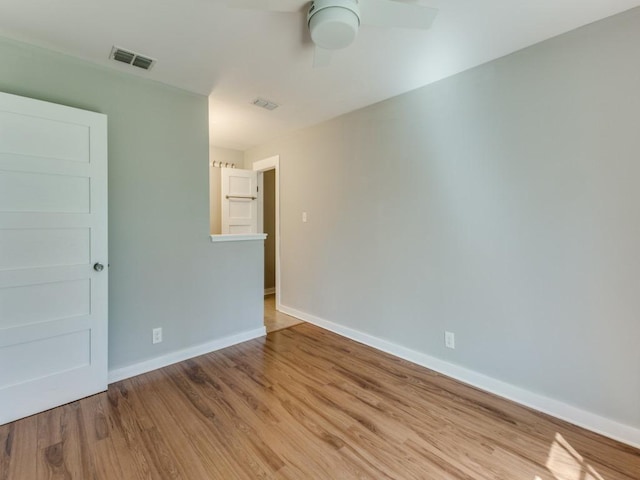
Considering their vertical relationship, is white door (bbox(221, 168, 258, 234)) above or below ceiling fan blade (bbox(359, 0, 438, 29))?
below

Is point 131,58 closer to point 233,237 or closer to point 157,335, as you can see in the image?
Answer: point 233,237

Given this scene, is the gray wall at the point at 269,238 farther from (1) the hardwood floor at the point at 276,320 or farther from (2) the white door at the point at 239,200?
(1) the hardwood floor at the point at 276,320

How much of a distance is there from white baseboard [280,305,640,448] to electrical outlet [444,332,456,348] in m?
0.15

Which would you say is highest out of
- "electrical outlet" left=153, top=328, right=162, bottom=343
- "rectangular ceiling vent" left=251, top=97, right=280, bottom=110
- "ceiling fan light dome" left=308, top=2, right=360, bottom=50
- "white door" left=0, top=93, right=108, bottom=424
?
"rectangular ceiling vent" left=251, top=97, right=280, bottom=110

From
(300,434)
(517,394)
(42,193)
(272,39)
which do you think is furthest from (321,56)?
(517,394)

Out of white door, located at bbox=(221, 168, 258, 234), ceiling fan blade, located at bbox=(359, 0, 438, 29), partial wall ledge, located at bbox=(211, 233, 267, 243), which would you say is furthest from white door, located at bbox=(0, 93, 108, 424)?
white door, located at bbox=(221, 168, 258, 234)

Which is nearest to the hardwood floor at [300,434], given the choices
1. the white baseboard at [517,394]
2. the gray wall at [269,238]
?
the white baseboard at [517,394]

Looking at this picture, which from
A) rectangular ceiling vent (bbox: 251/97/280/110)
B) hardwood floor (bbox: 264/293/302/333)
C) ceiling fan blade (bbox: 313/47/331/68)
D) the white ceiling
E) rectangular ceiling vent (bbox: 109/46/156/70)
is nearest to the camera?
the white ceiling

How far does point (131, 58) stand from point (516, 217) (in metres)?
3.02

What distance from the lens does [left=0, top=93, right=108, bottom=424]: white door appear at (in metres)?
1.90

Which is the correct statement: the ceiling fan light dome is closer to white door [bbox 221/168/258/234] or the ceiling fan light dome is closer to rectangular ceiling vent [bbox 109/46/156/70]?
rectangular ceiling vent [bbox 109/46/156/70]

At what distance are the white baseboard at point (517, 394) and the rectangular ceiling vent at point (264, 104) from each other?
2.52m

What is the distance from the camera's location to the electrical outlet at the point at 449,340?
2.49 meters

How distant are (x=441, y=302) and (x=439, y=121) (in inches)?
60.0
